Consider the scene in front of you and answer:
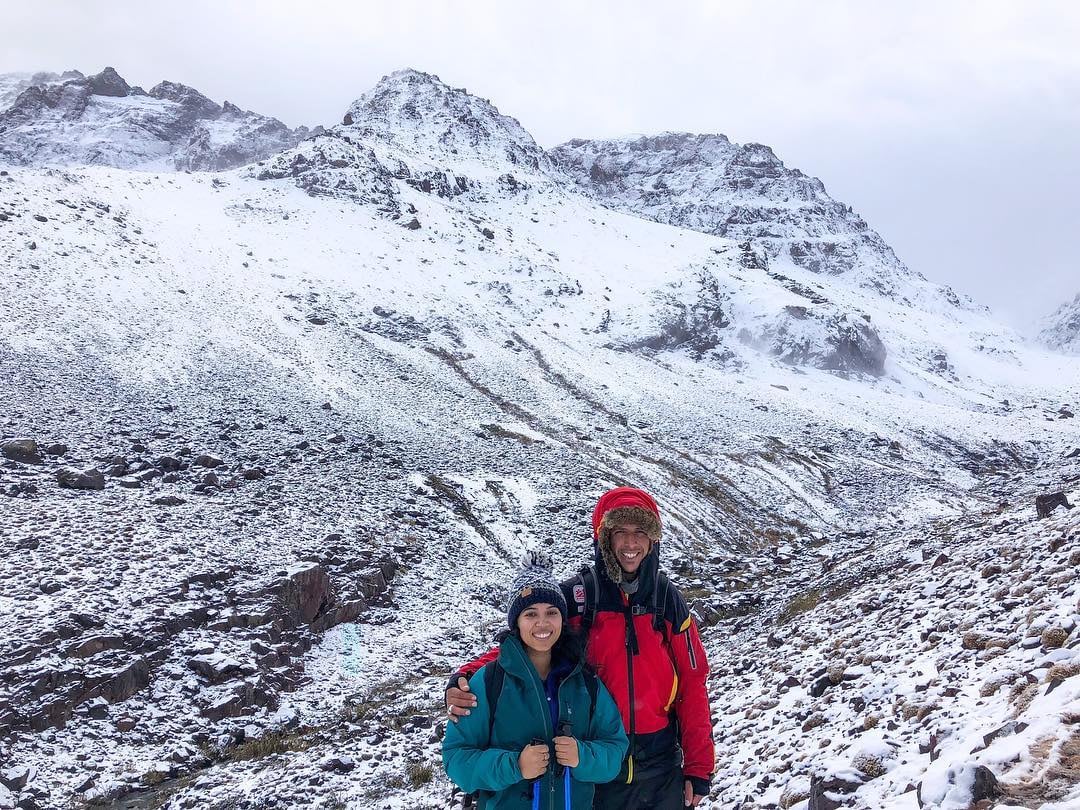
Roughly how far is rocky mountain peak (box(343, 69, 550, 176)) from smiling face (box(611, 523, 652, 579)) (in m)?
77.6

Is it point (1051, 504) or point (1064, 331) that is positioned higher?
point (1064, 331)

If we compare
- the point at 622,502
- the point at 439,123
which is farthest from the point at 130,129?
the point at 622,502

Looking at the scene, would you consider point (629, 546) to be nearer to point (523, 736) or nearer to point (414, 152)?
point (523, 736)

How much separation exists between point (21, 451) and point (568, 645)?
20229 millimetres

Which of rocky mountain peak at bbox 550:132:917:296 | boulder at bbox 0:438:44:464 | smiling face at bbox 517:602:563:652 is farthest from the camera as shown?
rocky mountain peak at bbox 550:132:917:296

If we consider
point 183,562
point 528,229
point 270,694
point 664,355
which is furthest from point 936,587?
point 528,229

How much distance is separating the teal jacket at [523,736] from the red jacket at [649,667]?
361 mm

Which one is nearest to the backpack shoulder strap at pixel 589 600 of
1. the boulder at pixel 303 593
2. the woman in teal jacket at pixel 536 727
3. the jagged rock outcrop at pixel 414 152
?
the woman in teal jacket at pixel 536 727

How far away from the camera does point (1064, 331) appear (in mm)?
107250

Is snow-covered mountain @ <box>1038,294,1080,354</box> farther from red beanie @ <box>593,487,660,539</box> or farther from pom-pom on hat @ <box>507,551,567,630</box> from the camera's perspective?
pom-pom on hat @ <box>507,551,567,630</box>

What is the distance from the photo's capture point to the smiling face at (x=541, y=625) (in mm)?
3492

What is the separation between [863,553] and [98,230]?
46.0 meters

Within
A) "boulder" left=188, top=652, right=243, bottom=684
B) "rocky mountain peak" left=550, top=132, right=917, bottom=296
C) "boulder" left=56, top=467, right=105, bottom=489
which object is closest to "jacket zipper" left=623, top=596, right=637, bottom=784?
"boulder" left=188, top=652, right=243, bottom=684

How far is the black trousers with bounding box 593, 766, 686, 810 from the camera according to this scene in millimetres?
3996
